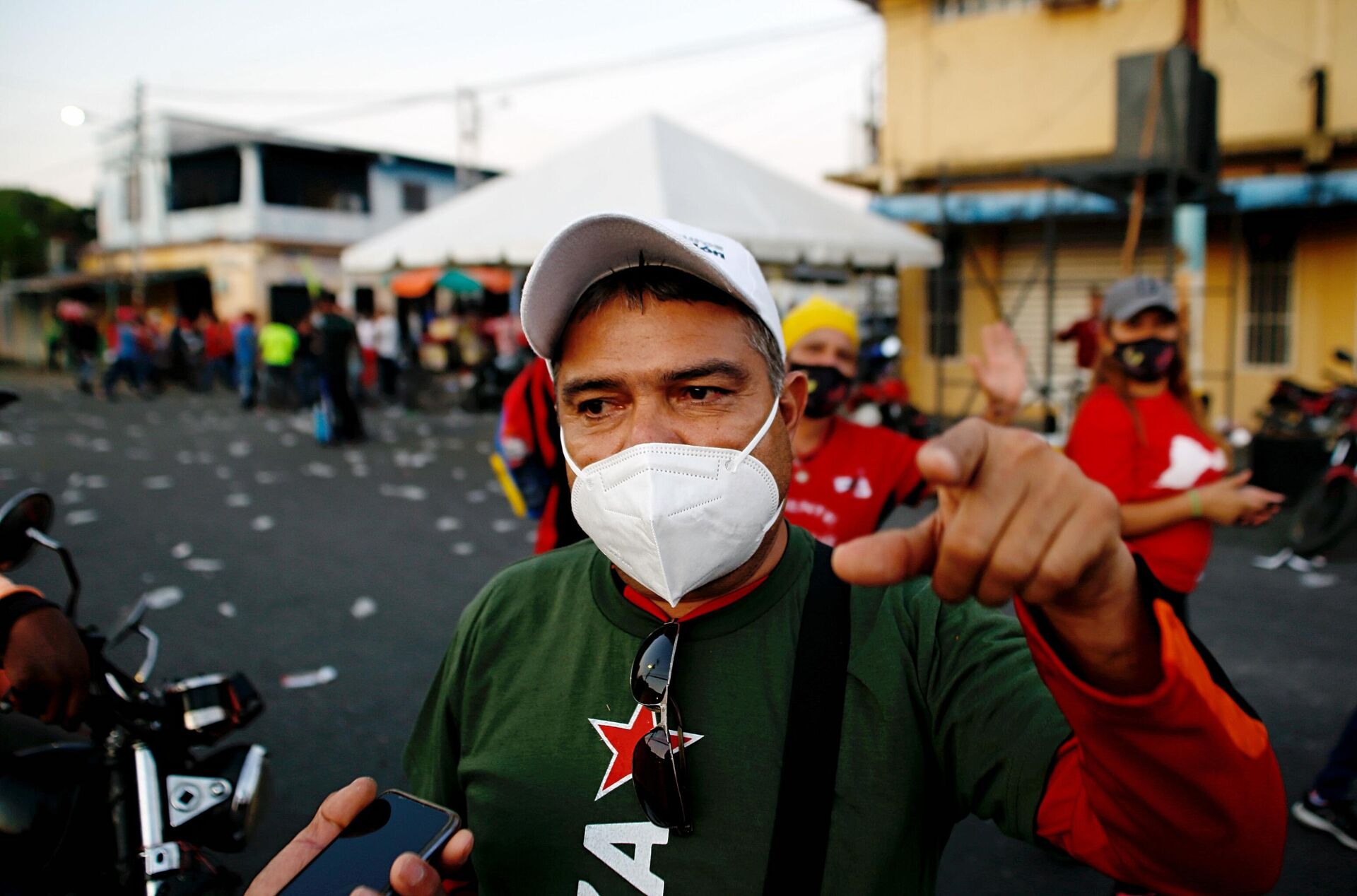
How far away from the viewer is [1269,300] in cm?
1281

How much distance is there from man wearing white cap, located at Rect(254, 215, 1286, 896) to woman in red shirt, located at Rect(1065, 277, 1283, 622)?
71.9 inches

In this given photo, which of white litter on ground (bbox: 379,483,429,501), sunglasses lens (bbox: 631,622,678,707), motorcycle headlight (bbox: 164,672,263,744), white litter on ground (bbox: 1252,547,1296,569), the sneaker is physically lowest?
the sneaker

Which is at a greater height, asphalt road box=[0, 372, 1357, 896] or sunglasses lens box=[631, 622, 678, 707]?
sunglasses lens box=[631, 622, 678, 707]

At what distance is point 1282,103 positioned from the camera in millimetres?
12273

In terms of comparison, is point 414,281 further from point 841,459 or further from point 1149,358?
point 1149,358

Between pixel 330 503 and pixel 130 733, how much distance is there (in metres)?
7.04

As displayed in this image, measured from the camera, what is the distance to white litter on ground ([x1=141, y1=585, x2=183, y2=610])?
5637 mm

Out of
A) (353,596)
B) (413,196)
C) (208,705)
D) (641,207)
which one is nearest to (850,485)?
(208,705)

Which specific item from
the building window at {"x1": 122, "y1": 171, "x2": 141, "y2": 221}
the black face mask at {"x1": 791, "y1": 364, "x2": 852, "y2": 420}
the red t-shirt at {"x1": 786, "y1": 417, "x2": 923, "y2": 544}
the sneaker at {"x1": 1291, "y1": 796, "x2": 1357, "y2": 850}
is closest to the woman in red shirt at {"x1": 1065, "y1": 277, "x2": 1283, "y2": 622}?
the red t-shirt at {"x1": 786, "y1": 417, "x2": 923, "y2": 544}

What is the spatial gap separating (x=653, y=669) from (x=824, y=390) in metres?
2.01

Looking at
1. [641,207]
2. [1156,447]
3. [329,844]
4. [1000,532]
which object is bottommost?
[329,844]

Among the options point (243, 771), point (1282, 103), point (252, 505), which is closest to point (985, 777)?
point (243, 771)

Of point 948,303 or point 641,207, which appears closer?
point 641,207

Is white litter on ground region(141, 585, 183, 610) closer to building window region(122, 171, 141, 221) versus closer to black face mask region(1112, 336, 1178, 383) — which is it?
black face mask region(1112, 336, 1178, 383)
